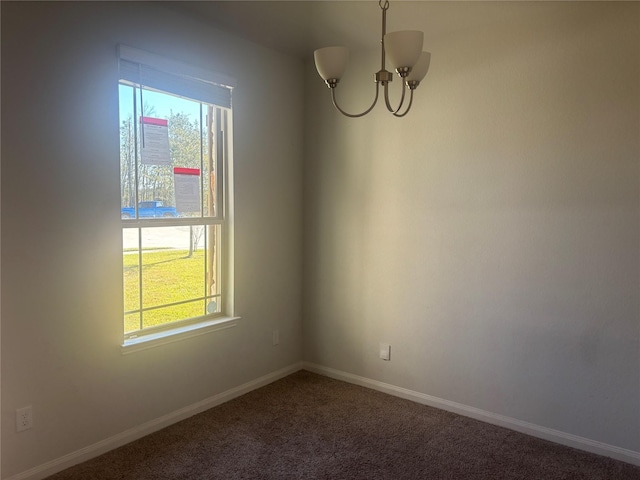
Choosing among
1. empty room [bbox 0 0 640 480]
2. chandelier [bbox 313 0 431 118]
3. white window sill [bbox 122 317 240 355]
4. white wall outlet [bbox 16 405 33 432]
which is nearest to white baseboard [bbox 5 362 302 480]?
empty room [bbox 0 0 640 480]

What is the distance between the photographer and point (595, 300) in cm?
265

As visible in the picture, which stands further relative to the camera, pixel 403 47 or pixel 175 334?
pixel 175 334

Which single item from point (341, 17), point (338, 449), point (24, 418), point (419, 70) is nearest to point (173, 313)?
point (24, 418)

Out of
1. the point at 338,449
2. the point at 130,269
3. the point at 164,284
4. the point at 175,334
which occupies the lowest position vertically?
the point at 338,449

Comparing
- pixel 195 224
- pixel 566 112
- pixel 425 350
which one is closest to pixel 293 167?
pixel 195 224

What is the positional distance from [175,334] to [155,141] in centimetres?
114

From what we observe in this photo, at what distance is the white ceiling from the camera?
9.19ft

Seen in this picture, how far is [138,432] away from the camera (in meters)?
2.77

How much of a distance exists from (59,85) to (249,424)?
2.14m

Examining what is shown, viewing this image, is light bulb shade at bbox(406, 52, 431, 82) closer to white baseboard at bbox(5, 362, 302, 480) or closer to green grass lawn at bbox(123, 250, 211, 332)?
green grass lawn at bbox(123, 250, 211, 332)

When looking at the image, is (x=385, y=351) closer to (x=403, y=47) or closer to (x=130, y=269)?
(x=130, y=269)

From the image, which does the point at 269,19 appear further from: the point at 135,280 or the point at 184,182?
the point at 135,280

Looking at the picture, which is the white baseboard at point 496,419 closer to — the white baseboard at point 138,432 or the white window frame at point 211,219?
the white baseboard at point 138,432

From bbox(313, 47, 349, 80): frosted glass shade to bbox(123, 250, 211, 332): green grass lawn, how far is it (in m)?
1.52
